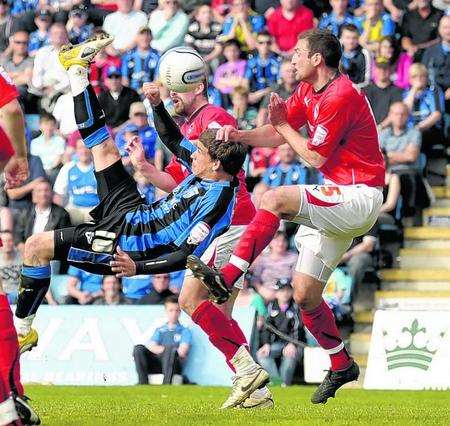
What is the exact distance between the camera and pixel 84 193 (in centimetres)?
2017

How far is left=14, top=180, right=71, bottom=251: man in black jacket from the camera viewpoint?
64.0 ft

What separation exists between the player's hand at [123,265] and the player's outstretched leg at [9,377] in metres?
1.77

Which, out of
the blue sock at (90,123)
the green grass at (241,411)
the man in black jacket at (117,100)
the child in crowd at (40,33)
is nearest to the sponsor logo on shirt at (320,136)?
the blue sock at (90,123)

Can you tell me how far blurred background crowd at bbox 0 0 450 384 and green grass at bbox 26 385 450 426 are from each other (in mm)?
3887

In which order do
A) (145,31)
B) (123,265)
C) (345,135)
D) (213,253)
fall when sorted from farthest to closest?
(145,31) → (213,253) → (345,135) → (123,265)

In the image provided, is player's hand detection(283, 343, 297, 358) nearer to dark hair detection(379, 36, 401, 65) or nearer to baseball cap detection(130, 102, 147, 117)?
baseball cap detection(130, 102, 147, 117)

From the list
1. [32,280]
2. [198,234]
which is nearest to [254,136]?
[198,234]

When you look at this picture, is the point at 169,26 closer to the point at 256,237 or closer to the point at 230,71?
Result: the point at 230,71

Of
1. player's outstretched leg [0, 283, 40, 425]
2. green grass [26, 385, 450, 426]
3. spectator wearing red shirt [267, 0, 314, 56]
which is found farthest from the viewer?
spectator wearing red shirt [267, 0, 314, 56]

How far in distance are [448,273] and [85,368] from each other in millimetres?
5289

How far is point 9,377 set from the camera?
8.39 metres

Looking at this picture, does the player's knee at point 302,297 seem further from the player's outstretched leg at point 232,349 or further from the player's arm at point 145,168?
the player's arm at point 145,168

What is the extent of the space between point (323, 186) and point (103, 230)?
183 cm

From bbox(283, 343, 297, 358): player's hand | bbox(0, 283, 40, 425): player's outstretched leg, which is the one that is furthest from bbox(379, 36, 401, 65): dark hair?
bbox(0, 283, 40, 425): player's outstretched leg
